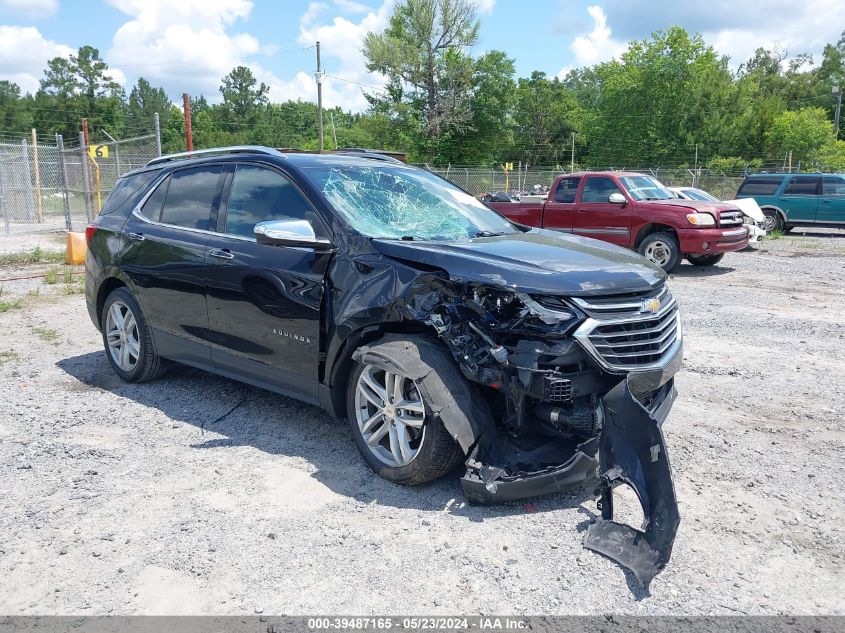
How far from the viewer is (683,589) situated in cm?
286

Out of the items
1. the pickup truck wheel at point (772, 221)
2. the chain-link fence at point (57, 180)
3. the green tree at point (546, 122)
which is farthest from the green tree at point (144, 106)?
the pickup truck wheel at point (772, 221)

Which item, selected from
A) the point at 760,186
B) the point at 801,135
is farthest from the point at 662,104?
the point at 760,186

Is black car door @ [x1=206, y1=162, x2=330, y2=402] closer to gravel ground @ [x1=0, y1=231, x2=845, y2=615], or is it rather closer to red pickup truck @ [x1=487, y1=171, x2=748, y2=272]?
gravel ground @ [x1=0, y1=231, x2=845, y2=615]

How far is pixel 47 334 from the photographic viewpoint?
24.5 ft

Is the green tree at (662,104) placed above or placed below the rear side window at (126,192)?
above

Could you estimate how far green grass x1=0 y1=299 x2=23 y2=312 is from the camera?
28.7ft

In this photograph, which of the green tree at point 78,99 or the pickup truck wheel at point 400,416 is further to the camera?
the green tree at point 78,99

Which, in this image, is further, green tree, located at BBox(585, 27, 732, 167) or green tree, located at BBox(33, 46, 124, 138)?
green tree, located at BBox(33, 46, 124, 138)

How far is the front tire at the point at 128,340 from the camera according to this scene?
5.43 meters

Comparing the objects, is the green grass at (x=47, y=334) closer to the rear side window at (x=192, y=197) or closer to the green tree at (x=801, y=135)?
the rear side window at (x=192, y=197)

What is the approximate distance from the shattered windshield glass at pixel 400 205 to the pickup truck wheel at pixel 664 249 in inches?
315

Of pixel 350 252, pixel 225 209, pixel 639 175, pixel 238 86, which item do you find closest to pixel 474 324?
pixel 350 252

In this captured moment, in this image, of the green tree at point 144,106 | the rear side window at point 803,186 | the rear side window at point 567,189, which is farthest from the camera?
the green tree at point 144,106

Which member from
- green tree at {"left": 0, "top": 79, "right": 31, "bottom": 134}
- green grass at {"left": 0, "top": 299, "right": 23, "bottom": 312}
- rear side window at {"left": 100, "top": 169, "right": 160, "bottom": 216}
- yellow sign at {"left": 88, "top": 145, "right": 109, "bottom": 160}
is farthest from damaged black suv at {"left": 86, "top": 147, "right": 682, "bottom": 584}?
green tree at {"left": 0, "top": 79, "right": 31, "bottom": 134}
